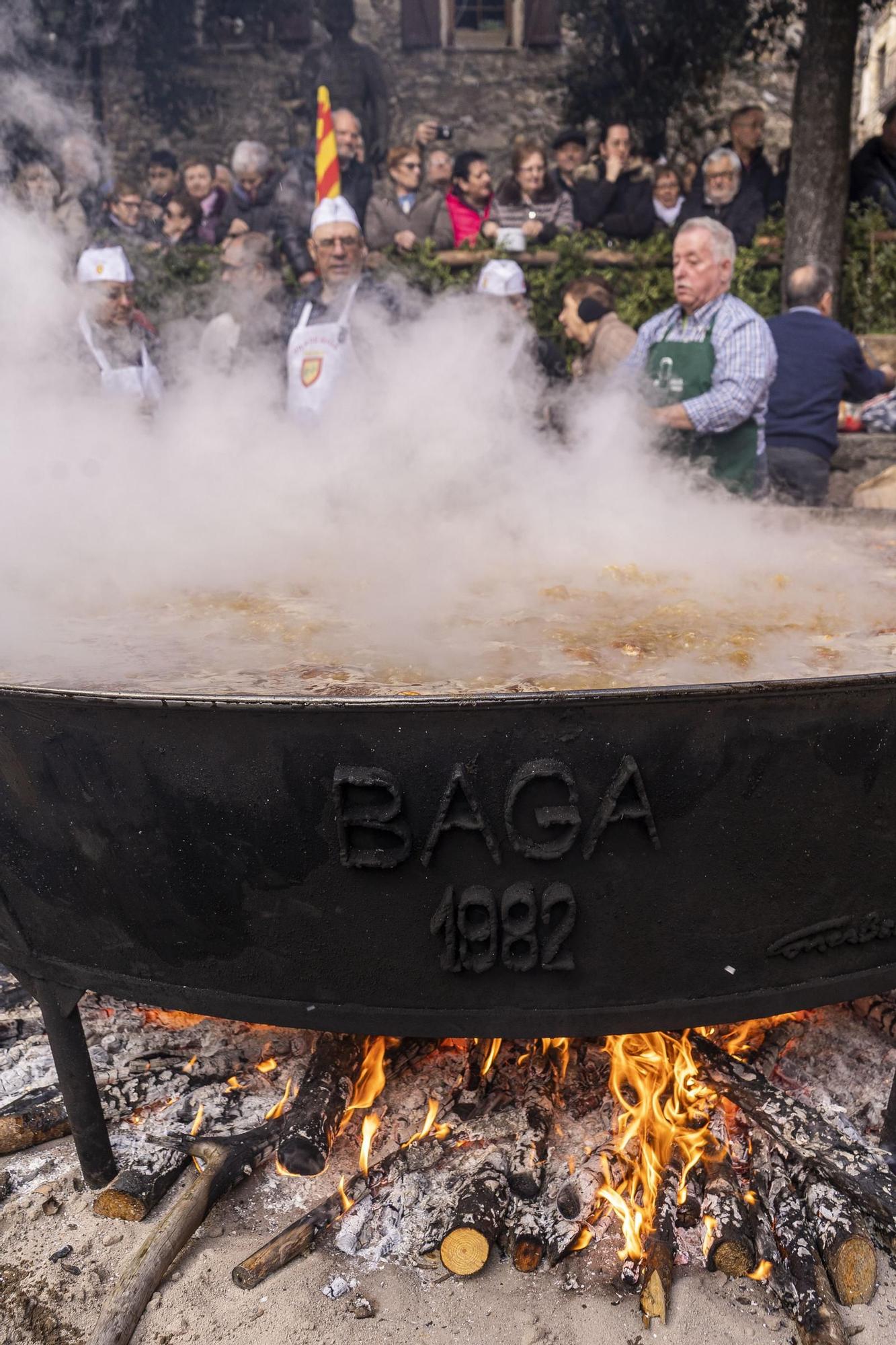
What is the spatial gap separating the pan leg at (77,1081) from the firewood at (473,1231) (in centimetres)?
80

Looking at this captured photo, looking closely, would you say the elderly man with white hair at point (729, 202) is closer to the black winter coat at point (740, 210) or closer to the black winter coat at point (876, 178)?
the black winter coat at point (740, 210)

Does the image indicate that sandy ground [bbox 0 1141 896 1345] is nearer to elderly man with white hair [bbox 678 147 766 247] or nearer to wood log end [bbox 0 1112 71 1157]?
wood log end [bbox 0 1112 71 1157]

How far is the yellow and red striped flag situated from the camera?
17.9ft

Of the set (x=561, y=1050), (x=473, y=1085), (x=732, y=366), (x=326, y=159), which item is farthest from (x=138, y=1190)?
(x=326, y=159)

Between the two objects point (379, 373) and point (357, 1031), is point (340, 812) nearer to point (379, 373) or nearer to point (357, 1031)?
point (357, 1031)

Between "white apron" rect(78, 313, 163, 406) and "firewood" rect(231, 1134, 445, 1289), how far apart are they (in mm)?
3853

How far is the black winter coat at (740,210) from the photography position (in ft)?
28.3

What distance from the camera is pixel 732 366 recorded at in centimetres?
432

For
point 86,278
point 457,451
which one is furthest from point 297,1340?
point 86,278

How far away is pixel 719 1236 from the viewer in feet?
6.75

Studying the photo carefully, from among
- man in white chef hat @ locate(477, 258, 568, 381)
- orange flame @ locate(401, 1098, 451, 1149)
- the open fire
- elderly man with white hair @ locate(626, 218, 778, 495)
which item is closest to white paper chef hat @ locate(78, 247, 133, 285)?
man in white chef hat @ locate(477, 258, 568, 381)

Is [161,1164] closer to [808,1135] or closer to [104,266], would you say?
[808,1135]
